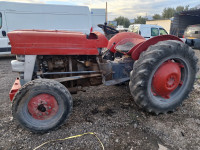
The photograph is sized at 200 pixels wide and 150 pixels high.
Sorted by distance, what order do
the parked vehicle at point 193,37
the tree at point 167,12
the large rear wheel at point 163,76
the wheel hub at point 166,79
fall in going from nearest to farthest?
the large rear wheel at point 163,76
the wheel hub at point 166,79
the parked vehicle at point 193,37
the tree at point 167,12

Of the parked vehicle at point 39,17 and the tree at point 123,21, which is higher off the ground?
the tree at point 123,21

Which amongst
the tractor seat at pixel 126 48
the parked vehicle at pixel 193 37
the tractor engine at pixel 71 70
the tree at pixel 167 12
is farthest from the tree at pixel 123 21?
the tractor engine at pixel 71 70

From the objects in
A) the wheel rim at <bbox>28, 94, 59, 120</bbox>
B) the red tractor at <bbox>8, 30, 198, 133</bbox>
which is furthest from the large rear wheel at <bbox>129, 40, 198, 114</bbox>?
the wheel rim at <bbox>28, 94, 59, 120</bbox>

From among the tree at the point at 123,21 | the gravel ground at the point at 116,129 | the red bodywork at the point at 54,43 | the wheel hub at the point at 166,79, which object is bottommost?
the gravel ground at the point at 116,129

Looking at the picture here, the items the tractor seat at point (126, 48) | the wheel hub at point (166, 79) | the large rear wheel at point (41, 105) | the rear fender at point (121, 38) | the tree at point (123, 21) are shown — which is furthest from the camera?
the tree at point (123, 21)

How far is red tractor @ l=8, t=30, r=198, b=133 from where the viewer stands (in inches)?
80.6

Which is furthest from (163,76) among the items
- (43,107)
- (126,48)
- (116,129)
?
(43,107)

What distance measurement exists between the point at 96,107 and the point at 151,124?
3.41ft

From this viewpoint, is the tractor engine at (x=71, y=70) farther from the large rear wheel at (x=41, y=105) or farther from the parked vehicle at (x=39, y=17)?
the parked vehicle at (x=39, y=17)

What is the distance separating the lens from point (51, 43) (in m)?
2.21

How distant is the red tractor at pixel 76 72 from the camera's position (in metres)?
2.05

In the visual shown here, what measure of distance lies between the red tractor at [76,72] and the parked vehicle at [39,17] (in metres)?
5.65

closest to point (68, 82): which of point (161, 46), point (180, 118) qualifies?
point (161, 46)

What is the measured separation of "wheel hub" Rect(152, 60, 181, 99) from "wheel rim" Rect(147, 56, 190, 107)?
2cm
